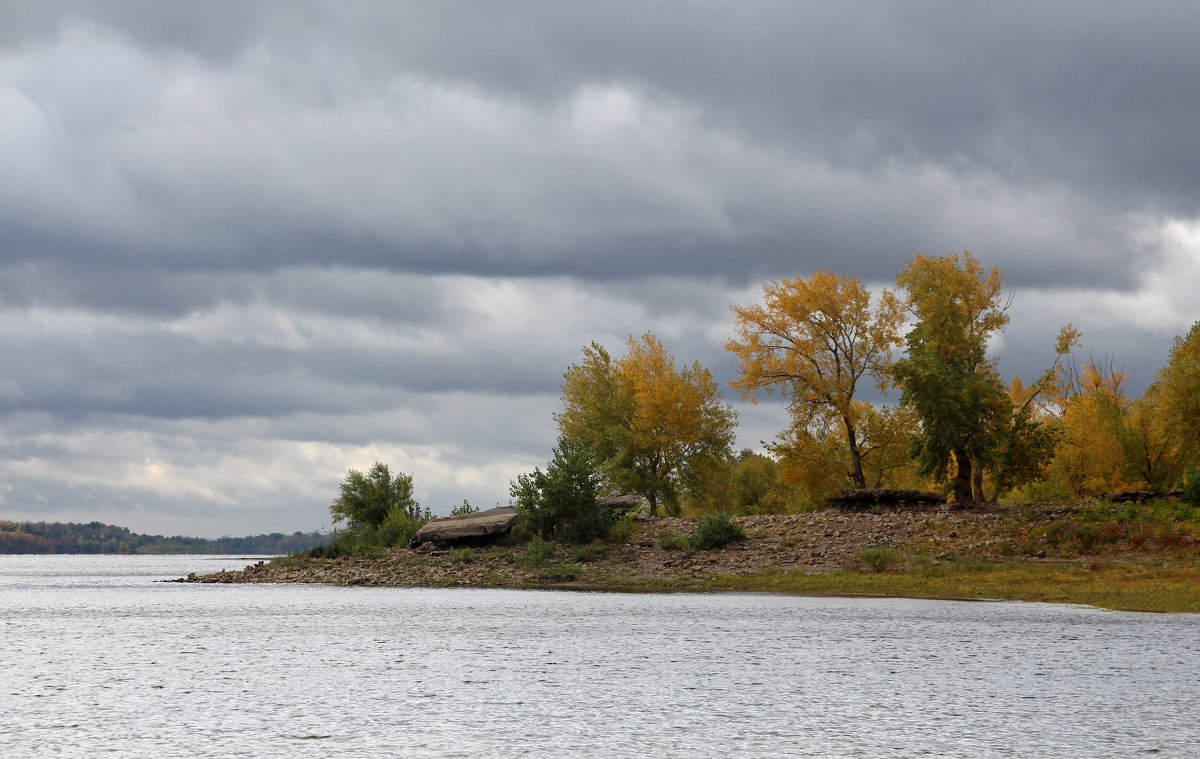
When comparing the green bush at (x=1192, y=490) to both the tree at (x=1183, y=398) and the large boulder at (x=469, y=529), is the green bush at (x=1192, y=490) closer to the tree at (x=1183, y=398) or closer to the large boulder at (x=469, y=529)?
the tree at (x=1183, y=398)

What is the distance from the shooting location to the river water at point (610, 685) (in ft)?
31.0

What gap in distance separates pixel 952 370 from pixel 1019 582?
606 inches

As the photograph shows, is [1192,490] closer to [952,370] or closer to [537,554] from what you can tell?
[952,370]

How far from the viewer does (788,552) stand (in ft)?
142

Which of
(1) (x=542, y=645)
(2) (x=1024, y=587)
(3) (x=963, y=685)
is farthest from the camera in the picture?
(2) (x=1024, y=587)

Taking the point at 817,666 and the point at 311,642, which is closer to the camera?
the point at 817,666

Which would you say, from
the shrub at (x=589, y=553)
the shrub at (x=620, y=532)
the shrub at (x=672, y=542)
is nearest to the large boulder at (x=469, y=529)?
the shrub at (x=620, y=532)

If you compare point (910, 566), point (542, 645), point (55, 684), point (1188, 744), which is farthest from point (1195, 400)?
point (55, 684)

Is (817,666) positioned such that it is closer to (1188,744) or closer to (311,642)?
(1188,744)

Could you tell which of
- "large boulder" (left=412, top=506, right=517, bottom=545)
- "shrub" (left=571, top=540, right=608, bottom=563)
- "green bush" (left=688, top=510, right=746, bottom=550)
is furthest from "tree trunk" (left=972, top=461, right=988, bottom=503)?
"large boulder" (left=412, top=506, right=517, bottom=545)

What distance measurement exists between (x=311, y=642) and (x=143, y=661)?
350cm

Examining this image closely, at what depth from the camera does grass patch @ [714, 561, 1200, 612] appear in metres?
30.9

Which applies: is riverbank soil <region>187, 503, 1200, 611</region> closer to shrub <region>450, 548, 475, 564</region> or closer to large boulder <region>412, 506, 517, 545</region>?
shrub <region>450, 548, 475, 564</region>

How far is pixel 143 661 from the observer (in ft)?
53.4
